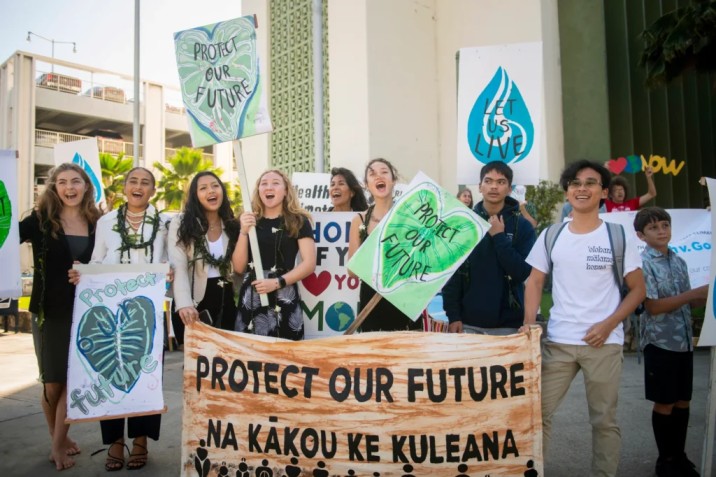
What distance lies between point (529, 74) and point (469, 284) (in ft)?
5.55

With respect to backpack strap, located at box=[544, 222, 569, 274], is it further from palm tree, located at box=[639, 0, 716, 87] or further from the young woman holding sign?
palm tree, located at box=[639, 0, 716, 87]

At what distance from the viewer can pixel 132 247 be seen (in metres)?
3.90

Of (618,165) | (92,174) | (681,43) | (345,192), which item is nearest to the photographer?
(345,192)

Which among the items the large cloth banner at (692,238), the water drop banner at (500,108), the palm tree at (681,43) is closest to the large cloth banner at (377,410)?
the water drop banner at (500,108)

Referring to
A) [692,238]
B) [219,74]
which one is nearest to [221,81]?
[219,74]

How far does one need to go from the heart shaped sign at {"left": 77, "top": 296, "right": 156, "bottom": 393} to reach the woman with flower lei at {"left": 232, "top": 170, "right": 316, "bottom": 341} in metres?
0.61

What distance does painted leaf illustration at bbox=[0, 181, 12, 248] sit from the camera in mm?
3918

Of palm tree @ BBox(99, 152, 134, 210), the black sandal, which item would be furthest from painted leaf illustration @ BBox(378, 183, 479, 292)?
palm tree @ BBox(99, 152, 134, 210)

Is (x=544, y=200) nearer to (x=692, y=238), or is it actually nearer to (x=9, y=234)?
(x=692, y=238)

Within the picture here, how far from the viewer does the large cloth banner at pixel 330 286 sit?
179 inches

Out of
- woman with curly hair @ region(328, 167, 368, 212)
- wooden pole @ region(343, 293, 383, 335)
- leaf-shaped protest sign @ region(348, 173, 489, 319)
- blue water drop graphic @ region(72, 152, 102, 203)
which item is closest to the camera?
leaf-shaped protest sign @ region(348, 173, 489, 319)

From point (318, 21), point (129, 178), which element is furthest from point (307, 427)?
Answer: point (318, 21)

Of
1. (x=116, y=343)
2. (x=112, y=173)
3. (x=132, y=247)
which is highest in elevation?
(x=112, y=173)

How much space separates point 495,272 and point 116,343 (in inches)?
97.1
